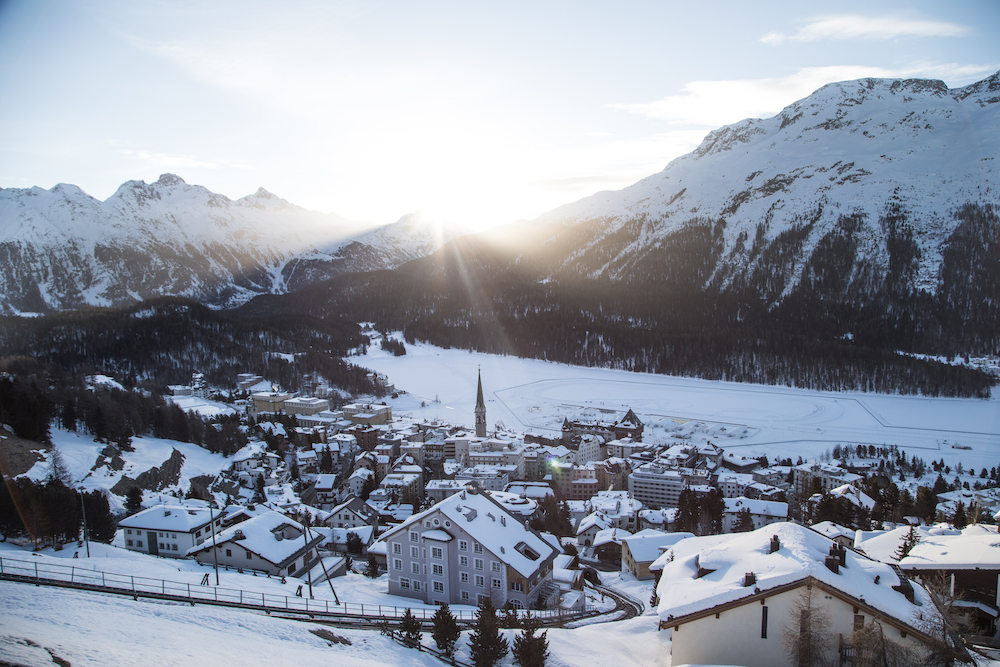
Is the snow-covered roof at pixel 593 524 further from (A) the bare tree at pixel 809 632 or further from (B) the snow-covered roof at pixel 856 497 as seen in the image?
(A) the bare tree at pixel 809 632

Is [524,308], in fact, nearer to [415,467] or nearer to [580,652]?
[415,467]

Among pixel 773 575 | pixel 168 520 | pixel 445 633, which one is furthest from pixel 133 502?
pixel 773 575

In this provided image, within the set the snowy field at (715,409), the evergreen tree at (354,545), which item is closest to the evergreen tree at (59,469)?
the evergreen tree at (354,545)

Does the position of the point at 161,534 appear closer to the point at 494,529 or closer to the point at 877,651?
the point at 494,529

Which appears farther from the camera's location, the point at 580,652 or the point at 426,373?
the point at 426,373

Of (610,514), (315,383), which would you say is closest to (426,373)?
(315,383)
